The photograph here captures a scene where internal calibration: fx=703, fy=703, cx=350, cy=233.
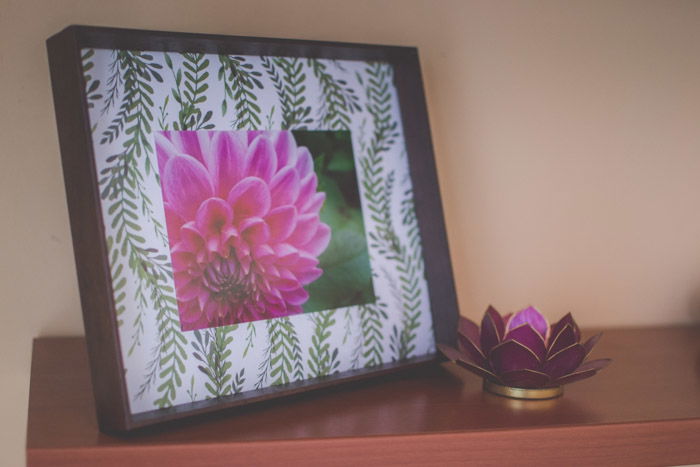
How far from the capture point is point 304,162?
2.50 ft

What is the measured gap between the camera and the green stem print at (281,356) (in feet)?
2.31

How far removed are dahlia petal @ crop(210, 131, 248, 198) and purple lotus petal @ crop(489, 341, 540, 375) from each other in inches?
12.4

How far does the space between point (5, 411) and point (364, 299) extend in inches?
17.7

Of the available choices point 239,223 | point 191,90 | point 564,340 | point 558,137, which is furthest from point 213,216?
point 558,137

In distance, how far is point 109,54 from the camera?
2.16 feet

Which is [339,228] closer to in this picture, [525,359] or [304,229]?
[304,229]

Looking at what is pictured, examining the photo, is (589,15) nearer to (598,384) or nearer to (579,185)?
(579,185)

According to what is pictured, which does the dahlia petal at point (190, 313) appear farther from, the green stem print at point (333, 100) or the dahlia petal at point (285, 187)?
the green stem print at point (333, 100)

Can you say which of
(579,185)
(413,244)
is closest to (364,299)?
(413,244)

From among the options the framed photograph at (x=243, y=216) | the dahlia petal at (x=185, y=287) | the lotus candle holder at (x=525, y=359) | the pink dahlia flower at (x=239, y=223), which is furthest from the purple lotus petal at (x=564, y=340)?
the dahlia petal at (x=185, y=287)

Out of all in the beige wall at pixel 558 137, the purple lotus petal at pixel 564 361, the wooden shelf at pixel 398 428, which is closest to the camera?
the wooden shelf at pixel 398 428

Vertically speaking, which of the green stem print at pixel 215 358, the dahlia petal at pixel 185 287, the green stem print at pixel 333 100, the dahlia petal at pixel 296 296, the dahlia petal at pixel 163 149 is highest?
the green stem print at pixel 333 100

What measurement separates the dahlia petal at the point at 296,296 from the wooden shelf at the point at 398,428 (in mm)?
95

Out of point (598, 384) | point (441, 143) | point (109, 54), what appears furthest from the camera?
point (441, 143)
